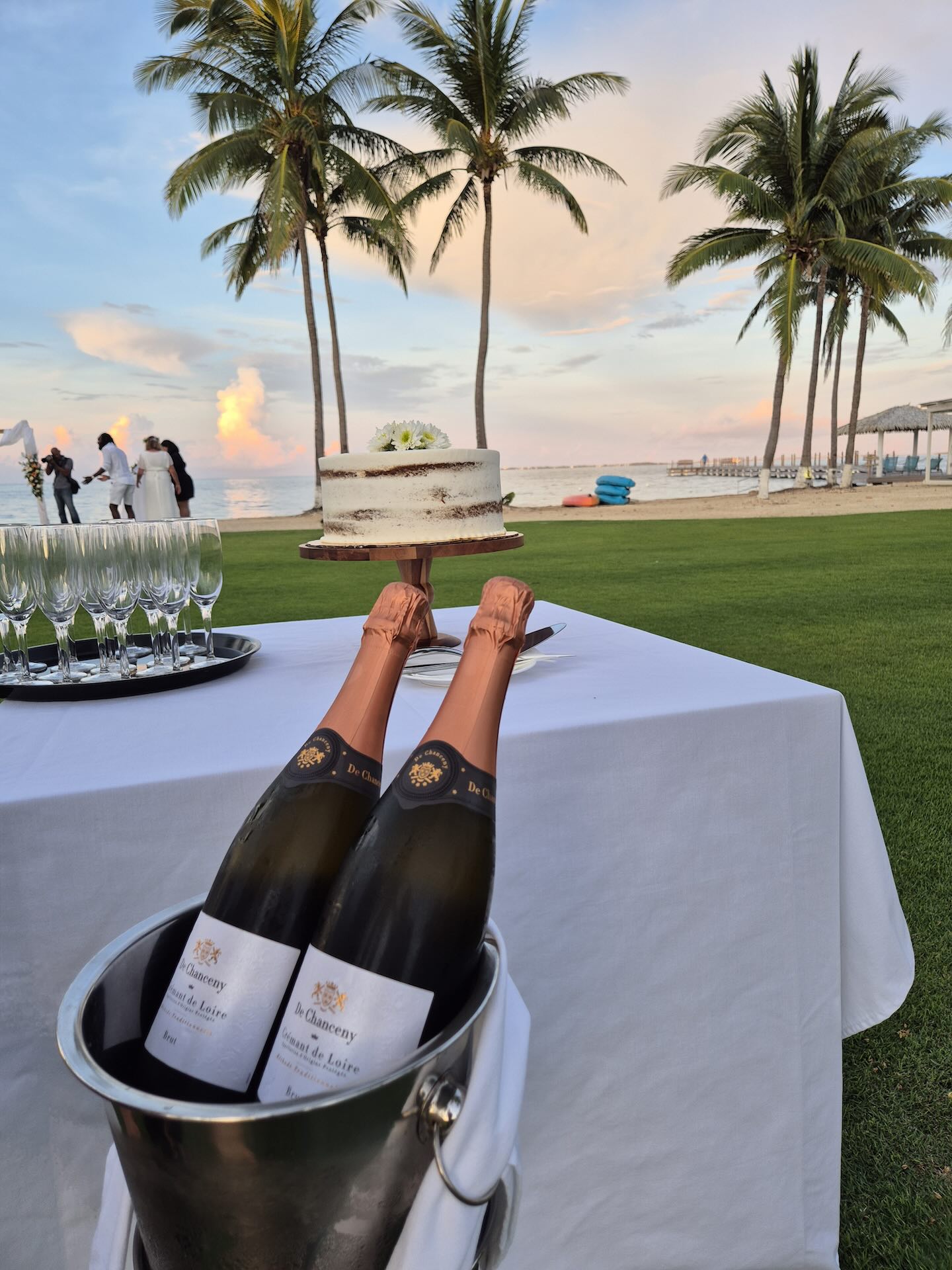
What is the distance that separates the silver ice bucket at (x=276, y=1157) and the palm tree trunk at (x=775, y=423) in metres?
20.1

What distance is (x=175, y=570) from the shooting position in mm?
1299

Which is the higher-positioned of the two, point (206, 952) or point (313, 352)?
point (313, 352)

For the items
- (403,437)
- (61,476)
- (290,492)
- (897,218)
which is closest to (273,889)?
(403,437)

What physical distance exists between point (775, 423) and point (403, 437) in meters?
20.5

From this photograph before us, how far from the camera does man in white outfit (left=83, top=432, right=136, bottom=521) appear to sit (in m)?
13.1

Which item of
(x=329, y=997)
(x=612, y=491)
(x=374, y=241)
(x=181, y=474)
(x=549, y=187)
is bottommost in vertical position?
(x=329, y=997)

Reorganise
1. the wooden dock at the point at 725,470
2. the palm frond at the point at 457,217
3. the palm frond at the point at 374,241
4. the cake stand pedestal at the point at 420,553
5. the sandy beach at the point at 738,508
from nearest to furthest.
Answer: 1. the cake stand pedestal at the point at 420,553
2. the sandy beach at the point at 738,508
3. the palm frond at the point at 457,217
4. the palm frond at the point at 374,241
5. the wooden dock at the point at 725,470

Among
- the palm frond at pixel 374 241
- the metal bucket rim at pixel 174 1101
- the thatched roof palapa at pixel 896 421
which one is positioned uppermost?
the palm frond at pixel 374 241

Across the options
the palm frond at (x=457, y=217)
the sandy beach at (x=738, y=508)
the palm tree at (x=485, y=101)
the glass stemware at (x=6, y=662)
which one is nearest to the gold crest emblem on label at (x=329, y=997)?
the glass stemware at (x=6, y=662)

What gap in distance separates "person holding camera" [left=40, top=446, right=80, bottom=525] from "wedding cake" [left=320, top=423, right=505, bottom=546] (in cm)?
1581

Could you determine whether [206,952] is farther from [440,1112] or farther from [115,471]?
[115,471]

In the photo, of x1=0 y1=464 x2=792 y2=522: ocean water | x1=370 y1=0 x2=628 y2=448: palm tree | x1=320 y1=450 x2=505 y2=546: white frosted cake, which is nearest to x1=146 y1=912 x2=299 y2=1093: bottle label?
x1=320 y1=450 x2=505 y2=546: white frosted cake

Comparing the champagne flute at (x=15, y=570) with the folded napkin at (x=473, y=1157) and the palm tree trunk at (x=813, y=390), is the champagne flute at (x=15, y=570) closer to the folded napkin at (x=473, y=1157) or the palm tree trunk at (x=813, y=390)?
the folded napkin at (x=473, y=1157)

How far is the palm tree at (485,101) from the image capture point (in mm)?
17375
